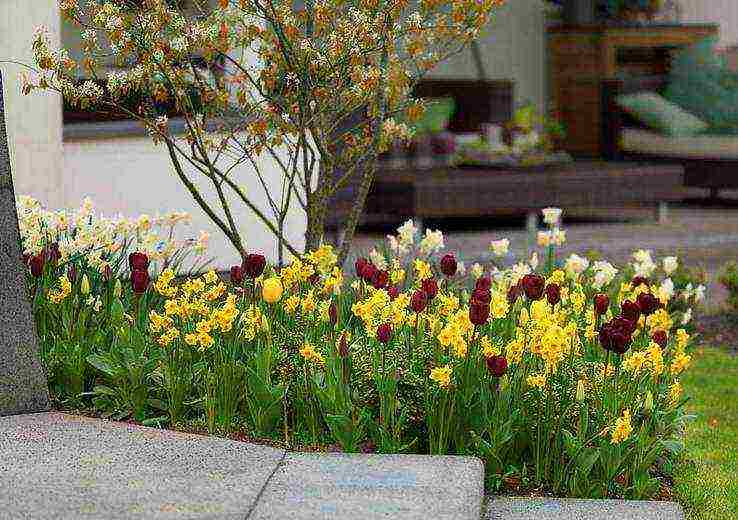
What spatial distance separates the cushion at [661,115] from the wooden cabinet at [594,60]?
95 cm

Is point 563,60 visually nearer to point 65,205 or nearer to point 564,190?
point 564,190

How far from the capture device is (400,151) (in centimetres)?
1116

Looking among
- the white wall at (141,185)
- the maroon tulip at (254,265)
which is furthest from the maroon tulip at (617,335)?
the white wall at (141,185)

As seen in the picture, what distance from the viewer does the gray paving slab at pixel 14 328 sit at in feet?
13.1

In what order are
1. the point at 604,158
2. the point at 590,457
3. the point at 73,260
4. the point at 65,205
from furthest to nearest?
the point at 604,158 → the point at 65,205 → the point at 73,260 → the point at 590,457

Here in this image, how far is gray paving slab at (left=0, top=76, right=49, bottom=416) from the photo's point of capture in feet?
13.1

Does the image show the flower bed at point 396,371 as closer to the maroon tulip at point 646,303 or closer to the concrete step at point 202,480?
the maroon tulip at point 646,303

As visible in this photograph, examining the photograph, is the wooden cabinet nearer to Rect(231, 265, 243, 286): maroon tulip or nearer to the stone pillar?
the stone pillar

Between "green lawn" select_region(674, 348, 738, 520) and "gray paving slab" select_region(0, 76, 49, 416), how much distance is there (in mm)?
1705

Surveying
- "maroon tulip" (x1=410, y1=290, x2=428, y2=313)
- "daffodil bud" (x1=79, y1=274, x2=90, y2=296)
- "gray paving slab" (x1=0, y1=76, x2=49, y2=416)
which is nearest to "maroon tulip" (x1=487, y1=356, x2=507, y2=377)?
"maroon tulip" (x1=410, y1=290, x2=428, y2=313)

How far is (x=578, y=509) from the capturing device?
11.7 ft

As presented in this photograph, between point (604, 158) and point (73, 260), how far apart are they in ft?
29.1

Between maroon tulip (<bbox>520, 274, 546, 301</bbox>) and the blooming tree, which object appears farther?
the blooming tree

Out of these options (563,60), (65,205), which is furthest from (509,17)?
(65,205)
